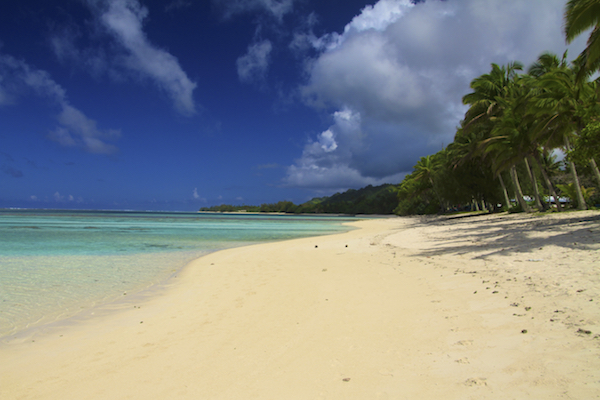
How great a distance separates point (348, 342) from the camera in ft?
12.7

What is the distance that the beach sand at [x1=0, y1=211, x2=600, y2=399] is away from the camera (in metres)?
2.84

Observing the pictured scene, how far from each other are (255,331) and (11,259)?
43.3 feet

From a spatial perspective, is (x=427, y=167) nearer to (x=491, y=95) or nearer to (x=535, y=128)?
(x=491, y=95)

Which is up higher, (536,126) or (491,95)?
(491,95)

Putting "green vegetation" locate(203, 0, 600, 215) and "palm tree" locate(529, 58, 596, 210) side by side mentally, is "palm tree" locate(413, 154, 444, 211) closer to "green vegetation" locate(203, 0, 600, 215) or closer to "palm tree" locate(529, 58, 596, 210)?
"green vegetation" locate(203, 0, 600, 215)

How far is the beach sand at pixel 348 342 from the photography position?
284cm

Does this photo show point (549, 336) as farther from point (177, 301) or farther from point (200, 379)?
point (177, 301)

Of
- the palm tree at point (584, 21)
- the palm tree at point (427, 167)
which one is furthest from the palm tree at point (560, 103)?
the palm tree at point (427, 167)

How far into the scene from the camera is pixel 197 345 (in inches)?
164

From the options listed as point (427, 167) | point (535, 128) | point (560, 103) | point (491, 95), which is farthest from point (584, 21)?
point (427, 167)

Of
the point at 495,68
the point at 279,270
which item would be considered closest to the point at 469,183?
the point at 495,68

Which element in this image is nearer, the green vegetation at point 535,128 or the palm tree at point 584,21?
the palm tree at point 584,21

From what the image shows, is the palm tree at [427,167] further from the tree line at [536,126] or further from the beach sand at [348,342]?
the beach sand at [348,342]

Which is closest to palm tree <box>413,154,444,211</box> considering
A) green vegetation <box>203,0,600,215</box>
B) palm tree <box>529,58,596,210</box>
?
green vegetation <box>203,0,600,215</box>
